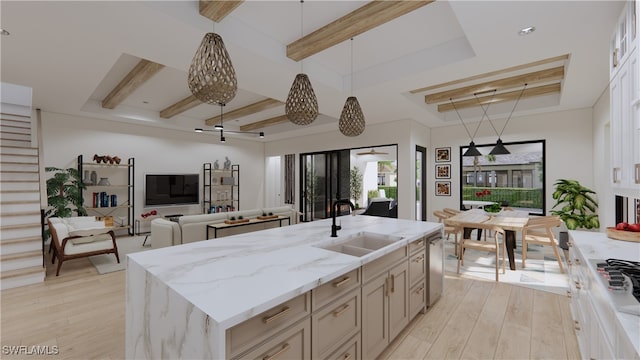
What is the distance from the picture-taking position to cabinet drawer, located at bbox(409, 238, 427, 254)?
241cm

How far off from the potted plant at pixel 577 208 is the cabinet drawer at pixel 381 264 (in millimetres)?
4110

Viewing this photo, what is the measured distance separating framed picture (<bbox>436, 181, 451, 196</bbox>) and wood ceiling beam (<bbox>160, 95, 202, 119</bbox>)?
5.54 metres

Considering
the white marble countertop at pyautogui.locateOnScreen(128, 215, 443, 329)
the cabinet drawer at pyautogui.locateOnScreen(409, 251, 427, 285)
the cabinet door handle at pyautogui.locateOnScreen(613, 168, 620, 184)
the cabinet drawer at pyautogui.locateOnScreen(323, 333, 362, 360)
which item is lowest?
the cabinet drawer at pyautogui.locateOnScreen(323, 333, 362, 360)

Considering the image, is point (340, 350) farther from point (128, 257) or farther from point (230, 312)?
point (128, 257)

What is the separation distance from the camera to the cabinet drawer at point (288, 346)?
115 centimetres

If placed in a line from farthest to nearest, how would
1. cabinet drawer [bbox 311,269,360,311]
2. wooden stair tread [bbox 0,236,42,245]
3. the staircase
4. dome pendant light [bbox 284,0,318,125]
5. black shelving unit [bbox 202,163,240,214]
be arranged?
black shelving unit [bbox 202,163,240,214]
wooden stair tread [bbox 0,236,42,245]
the staircase
dome pendant light [bbox 284,0,318,125]
cabinet drawer [bbox 311,269,360,311]

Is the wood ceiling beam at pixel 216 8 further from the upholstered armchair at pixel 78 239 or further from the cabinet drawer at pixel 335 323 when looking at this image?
the upholstered armchair at pixel 78 239

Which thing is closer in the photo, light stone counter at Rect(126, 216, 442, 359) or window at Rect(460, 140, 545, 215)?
light stone counter at Rect(126, 216, 442, 359)

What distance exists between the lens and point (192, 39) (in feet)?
8.40

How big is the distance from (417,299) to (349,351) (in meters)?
1.13

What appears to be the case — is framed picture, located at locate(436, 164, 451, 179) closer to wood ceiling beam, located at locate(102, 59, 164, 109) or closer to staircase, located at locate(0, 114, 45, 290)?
wood ceiling beam, located at locate(102, 59, 164, 109)

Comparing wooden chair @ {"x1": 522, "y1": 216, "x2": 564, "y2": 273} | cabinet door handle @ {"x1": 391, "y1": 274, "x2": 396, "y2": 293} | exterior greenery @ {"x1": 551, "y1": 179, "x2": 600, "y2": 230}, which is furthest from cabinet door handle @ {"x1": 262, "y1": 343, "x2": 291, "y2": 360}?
exterior greenery @ {"x1": 551, "y1": 179, "x2": 600, "y2": 230}

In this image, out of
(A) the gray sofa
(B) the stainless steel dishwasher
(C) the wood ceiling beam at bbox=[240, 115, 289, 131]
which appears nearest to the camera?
(B) the stainless steel dishwasher

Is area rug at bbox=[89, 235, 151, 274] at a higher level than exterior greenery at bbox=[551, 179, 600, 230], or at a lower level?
lower
